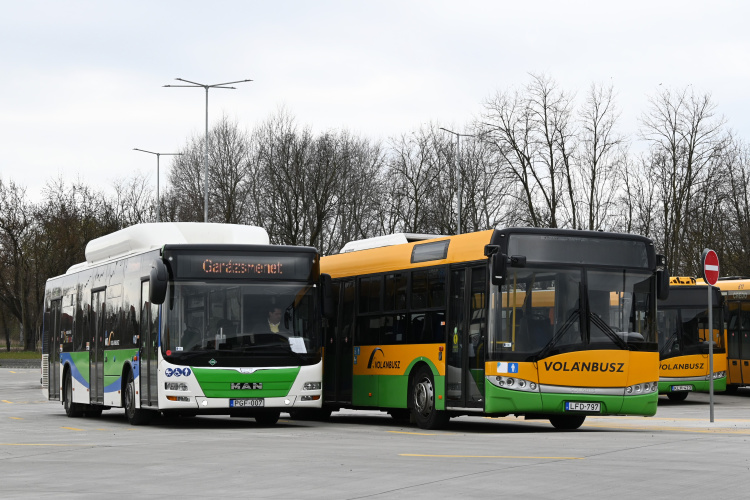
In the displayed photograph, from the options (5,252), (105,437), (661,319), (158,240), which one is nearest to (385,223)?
(5,252)

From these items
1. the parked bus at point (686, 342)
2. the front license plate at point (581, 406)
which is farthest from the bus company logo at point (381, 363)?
the parked bus at point (686, 342)

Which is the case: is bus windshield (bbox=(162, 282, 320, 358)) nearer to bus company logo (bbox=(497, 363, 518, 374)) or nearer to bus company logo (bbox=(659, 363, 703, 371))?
bus company logo (bbox=(497, 363, 518, 374))

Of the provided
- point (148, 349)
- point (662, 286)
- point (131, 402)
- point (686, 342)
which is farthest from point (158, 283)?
point (686, 342)

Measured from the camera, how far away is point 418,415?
65.8ft

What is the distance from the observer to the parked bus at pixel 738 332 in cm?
3456

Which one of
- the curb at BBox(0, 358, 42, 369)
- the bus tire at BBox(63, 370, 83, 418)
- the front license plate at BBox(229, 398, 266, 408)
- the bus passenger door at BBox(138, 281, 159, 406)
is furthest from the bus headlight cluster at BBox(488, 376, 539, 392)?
the curb at BBox(0, 358, 42, 369)

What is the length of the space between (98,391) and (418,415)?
729 cm

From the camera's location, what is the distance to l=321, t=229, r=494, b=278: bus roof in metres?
18.8

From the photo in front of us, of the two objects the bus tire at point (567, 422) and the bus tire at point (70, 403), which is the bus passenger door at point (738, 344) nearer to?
the bus tire at point (567, 422)

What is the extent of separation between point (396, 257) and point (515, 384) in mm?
4101

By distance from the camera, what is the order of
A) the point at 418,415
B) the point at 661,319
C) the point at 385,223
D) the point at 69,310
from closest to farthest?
the point at 418,415 → the point at 69,310 → the point at 661,319 → the point at 385,223

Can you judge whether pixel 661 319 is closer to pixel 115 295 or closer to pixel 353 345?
pixel 353 345

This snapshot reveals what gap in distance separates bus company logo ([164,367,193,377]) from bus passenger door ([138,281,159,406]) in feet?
1.36

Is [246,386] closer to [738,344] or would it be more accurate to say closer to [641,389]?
[641,389]
